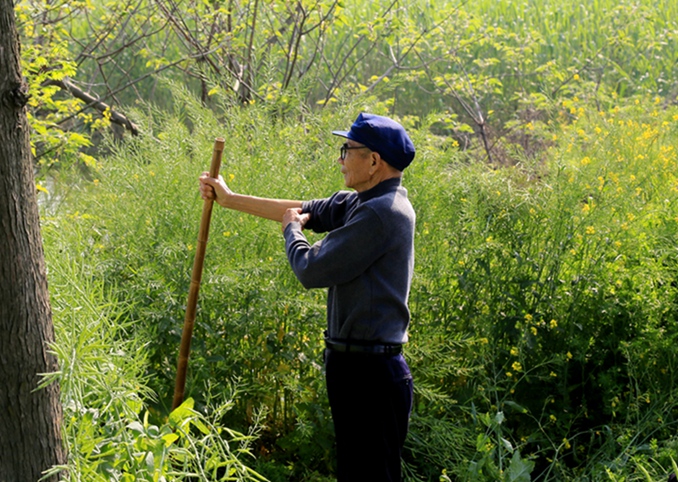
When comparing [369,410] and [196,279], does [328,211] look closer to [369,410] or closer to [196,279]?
[196,279]

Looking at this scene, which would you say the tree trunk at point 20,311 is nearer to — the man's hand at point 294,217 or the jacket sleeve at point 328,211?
the man's hand at point 294,217

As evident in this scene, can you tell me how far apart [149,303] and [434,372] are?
125cm

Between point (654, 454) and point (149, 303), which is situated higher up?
point (149, 303)

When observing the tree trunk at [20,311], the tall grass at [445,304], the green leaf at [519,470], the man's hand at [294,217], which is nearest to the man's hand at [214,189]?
the man's hand at [294,217]

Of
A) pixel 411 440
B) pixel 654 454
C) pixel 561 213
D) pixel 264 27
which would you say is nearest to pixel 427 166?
pixel 561 213

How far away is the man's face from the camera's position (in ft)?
9.51

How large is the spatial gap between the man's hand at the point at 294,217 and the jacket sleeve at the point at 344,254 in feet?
0.64

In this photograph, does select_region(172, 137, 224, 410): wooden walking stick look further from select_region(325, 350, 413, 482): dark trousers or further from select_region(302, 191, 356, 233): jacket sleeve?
select_region(325, 350, 413, 482): dark trousers

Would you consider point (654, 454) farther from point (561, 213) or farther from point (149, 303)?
point (149, 303)

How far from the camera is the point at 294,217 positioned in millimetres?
3014

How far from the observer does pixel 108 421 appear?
259 cm

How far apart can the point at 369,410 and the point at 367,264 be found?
52cm

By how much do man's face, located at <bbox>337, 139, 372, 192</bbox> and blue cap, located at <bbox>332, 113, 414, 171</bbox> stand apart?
31mm

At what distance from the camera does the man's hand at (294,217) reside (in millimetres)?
3006
